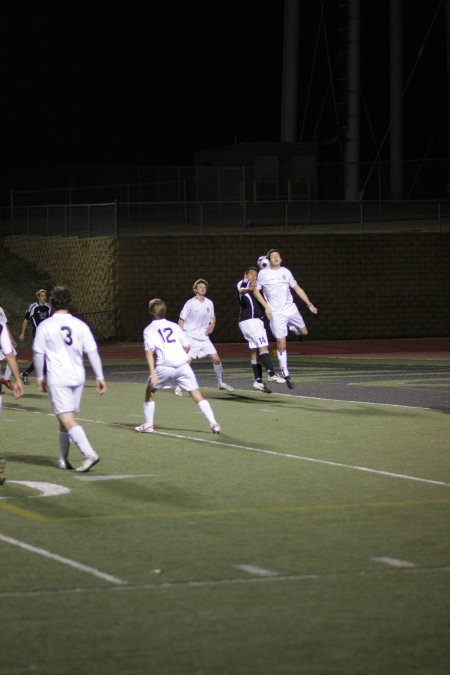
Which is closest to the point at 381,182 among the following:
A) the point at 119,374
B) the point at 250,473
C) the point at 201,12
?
the point at 201,12

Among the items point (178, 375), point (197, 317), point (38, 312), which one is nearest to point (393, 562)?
point (178, 375)

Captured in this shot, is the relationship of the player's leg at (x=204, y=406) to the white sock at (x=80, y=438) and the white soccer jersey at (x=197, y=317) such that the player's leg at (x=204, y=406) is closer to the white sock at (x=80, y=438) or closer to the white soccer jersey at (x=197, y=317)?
the white sock at (x=80, y=438)

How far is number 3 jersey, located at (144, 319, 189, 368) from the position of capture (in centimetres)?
1622

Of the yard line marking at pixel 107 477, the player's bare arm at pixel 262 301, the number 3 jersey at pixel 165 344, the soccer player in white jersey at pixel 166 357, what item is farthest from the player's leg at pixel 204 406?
the player's bare arm at pixel 262 301

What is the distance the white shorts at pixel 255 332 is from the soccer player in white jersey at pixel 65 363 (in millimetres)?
9688

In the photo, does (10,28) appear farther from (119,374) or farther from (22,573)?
(22,573)

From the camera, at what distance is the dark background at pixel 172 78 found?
5984 centimetres

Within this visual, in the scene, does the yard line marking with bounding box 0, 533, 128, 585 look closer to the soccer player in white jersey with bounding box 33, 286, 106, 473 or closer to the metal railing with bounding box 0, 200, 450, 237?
the soccer player in white jersey with bounding box 33, 286, 106, 473

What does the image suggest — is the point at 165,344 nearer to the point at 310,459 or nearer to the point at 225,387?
the point at 310,459

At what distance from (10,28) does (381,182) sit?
19.8m

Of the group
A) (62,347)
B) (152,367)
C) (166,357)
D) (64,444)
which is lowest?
(64,444)

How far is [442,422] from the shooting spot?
60.3ft

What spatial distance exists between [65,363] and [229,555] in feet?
14.5

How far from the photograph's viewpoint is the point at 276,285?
23.9 m
